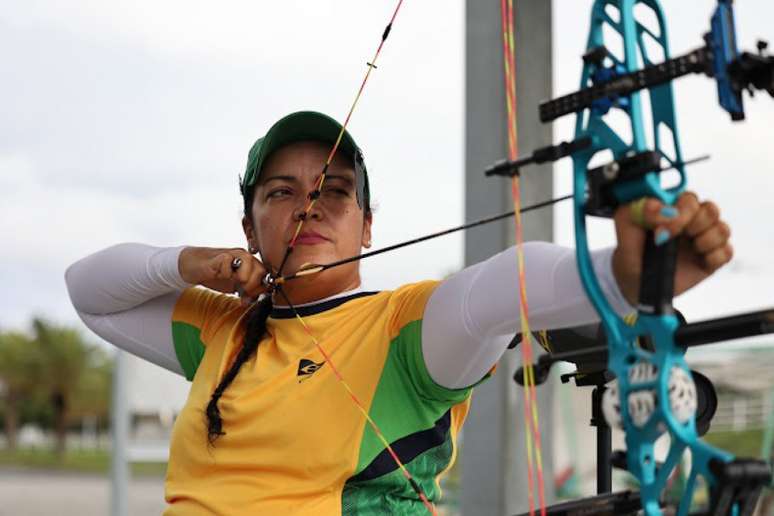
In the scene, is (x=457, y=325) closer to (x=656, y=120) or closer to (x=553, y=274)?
(x=553, y=274)

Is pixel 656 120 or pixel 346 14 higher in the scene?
pixel 346 14

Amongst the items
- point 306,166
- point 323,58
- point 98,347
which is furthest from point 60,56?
point 98,347

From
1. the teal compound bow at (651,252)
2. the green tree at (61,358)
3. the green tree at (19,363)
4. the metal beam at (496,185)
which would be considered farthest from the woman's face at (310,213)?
the green tree at (19,363)

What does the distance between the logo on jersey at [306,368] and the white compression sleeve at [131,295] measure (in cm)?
30

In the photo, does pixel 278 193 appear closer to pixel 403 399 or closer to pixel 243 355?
pixel 243 355

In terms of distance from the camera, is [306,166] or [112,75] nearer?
[306,166]

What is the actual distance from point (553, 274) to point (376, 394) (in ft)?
1.12

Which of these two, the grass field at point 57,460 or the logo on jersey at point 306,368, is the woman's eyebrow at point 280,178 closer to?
the logo on jersey at point 306,368

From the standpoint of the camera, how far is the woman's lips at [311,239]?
127 centimetres

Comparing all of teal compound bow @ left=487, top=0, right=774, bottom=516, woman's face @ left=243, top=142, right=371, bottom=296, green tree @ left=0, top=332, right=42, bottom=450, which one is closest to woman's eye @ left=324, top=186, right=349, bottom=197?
woman's face @ left=243, top=142, right=371, bottom=296

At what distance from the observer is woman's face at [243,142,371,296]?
128 cm

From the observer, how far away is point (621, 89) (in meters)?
0.77

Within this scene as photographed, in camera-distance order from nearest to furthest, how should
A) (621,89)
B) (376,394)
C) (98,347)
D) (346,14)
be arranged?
(621,89)
(376,394)
(346,14)
(98,347)

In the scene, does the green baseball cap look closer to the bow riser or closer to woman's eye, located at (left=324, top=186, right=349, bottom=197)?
woman's eye, located at (left=324, top=186, right=349, bottom=197)
